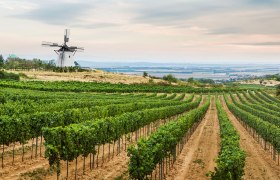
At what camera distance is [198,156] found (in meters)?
38.8

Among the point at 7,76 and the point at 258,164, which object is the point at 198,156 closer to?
the point at 258,164

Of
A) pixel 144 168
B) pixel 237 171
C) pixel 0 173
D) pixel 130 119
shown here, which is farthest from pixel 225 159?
pixel 130 119

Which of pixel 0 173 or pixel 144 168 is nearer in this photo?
pixel 144 168

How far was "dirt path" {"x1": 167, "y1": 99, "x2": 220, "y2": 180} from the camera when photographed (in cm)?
3185

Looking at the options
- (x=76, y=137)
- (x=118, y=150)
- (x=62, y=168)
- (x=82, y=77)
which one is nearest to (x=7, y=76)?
(x=82, y=77)

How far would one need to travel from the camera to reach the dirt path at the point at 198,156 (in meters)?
31.9

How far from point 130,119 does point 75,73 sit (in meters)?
112

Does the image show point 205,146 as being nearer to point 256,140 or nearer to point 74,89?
point 256,140

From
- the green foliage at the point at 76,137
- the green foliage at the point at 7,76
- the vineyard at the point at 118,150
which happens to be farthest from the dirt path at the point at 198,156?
the green foliage at the point at 7,76

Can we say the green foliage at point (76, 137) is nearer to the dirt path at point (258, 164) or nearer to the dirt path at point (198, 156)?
the dirt path at point (198, 156)

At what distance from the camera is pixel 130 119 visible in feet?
143

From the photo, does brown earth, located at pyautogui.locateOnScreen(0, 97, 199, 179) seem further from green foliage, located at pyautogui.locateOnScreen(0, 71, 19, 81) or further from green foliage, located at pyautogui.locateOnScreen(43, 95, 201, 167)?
green foliage, located at pyautogui.locateOnScreen(0, 71, 19, 81)

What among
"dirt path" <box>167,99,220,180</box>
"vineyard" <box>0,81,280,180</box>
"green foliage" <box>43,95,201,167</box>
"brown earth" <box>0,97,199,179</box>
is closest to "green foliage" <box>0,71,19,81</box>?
"vineyard" <box>0,81,280,180</box>

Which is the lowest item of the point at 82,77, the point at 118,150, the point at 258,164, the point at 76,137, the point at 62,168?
the point at 258,164
